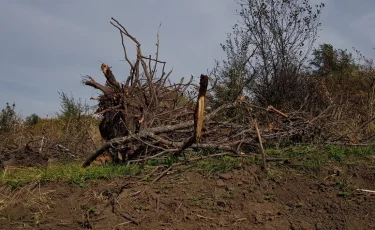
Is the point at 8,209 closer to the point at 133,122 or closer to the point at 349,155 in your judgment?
the point at 133,122

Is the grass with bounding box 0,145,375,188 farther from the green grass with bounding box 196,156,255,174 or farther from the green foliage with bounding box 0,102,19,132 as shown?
the green foliage with bounding box 0,102,19,132

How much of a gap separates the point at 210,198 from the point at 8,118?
499 inches

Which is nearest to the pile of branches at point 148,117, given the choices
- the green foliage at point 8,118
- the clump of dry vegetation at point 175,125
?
the clump of dry vegetation at point 175,125

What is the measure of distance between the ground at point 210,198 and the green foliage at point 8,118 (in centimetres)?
982

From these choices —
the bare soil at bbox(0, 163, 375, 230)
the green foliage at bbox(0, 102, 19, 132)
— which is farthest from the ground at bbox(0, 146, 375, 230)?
the green foliage at bbox(0, 102, 19, 132)

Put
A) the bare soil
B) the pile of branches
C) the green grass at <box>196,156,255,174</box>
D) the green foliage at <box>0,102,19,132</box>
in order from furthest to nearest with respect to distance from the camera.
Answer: the green foliage at <box>0,102,19,132</box> < the pile of branches < the green grass at <box>196,156,255,174</box> < the bare soil

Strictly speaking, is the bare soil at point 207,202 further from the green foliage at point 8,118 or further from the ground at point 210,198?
the green foliage at point 8,118

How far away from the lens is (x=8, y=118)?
1533cm

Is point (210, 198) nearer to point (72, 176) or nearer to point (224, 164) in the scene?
point (224, 164)

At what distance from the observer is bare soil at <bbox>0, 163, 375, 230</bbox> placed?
3902mm

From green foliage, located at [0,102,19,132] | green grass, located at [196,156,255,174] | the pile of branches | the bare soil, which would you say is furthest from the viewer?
green foliage, located at [0,102,19,132]

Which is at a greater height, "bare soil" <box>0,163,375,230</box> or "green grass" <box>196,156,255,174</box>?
"green grass" <box>196,156,255,174</box>

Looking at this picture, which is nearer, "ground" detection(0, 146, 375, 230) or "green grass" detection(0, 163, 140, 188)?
"ground" detection(0, 146, 375, 230)

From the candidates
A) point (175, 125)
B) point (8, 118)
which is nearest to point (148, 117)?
point (175, 125)
